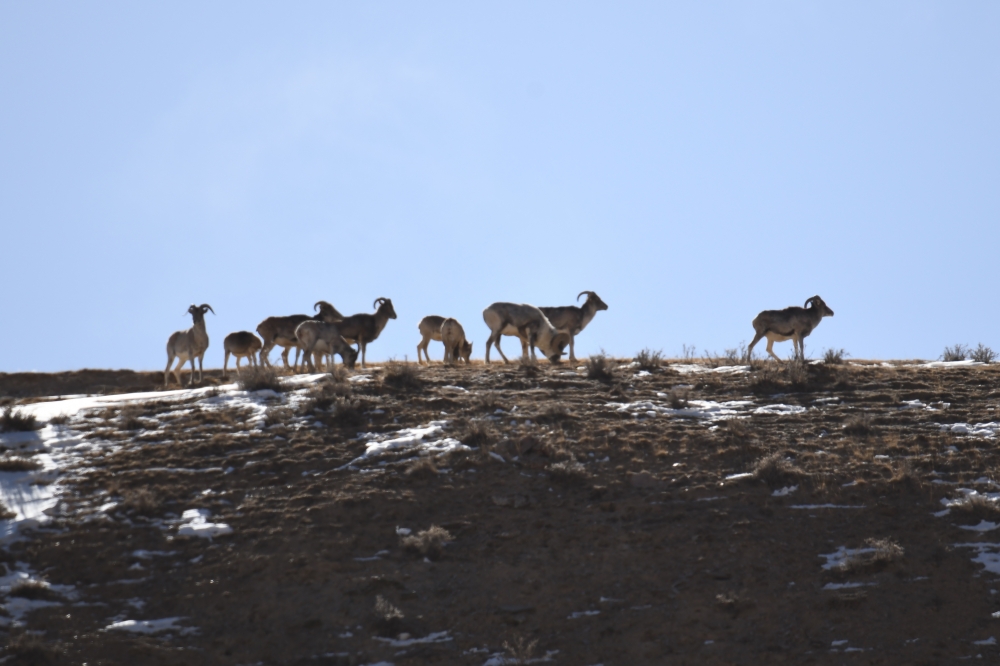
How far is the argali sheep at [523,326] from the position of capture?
89.5ft

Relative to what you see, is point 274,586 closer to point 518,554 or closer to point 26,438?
point 518,554

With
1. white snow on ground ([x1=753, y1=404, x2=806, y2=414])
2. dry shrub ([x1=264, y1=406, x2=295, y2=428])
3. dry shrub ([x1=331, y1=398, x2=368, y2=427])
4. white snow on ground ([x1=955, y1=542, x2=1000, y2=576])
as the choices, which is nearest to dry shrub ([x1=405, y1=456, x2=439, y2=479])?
dry shrub ([x1=331, y1=398, x2=368, y2=427])

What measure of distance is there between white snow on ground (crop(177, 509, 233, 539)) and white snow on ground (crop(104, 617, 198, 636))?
6.84ft

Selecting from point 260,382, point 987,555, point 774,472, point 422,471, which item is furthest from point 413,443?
point 987,555

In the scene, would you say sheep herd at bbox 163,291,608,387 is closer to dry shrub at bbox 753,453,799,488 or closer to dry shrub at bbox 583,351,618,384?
dry shrub at bbox 583,351,618,384

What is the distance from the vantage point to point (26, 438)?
17.7 metres

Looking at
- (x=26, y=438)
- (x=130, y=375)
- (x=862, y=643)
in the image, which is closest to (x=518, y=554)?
(x=862, y=643)

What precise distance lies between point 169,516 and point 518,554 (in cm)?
516

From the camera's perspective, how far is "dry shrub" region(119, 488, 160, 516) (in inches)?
579

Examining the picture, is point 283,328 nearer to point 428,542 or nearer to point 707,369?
point 707,369

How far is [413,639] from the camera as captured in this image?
11.9 m

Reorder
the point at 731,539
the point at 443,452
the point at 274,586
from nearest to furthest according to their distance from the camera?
the point at 274,586 → the point at 731,539 → the point at 443,452

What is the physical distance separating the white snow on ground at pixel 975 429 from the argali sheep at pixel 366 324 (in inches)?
568

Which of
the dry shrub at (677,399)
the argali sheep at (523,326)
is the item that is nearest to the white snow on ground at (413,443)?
the dry shrub at (677,399)
